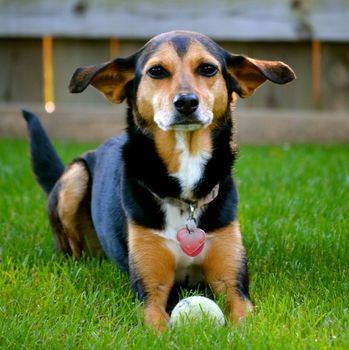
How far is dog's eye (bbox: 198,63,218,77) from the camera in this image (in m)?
3.60

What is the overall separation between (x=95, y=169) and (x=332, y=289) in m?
1.62

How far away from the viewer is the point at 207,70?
3613mm

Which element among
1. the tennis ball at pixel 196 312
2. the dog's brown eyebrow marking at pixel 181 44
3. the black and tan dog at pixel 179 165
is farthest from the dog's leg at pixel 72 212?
the tennis ball at pixel 196 312

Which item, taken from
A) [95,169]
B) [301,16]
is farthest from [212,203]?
[301,16]

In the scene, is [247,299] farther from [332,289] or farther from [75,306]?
[75,306]

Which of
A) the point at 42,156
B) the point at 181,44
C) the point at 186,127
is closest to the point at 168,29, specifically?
the point at 42,156

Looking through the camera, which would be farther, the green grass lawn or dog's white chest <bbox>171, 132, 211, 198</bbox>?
dog's white chest <bbox>171, 132, 211, 198</bbox>

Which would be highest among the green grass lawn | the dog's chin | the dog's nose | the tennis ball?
the dog's nose

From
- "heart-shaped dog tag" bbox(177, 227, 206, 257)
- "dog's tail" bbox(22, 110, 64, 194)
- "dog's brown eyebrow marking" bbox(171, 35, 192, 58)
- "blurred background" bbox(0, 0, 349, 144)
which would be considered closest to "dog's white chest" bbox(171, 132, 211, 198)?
"heart-shaped dog tag" bbox(177, 227, 206, 257)

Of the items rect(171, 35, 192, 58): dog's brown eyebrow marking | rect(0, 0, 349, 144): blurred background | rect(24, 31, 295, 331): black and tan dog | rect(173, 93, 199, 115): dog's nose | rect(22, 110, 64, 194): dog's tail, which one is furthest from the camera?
rect(0, 0, 349, 144): blurred background

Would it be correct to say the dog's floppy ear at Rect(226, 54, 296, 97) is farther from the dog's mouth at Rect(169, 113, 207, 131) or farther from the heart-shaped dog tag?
the heart-shaped dog tag

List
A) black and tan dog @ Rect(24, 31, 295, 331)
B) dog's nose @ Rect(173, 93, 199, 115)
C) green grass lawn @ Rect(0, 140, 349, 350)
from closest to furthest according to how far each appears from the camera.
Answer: green grass lawn @ Rect(0, 140, 349, 350), dog's nose @ Rect(173, 93, 199, 115), black and tan dog @ Rect(24, 31, 295, 331)

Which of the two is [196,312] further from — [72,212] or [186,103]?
[72,212]

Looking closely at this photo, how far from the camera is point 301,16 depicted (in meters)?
8.11
